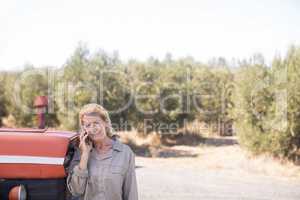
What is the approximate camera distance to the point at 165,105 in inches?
813

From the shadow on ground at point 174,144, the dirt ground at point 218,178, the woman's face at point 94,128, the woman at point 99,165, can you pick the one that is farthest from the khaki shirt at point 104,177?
the shadow on ground at point 174,144

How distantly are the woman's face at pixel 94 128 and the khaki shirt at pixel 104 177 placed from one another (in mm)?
113

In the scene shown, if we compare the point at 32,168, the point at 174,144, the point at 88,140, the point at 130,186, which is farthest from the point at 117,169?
the point at 174,144

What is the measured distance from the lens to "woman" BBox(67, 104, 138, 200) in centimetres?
259

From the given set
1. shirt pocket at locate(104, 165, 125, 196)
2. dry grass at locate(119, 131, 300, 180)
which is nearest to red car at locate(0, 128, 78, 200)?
shirt pocket at locate(104, 165, 125, 196)

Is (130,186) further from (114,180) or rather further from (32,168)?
(32,168)

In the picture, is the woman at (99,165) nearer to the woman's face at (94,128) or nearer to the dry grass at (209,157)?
the woman's face at (94,128)

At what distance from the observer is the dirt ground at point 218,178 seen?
836cm

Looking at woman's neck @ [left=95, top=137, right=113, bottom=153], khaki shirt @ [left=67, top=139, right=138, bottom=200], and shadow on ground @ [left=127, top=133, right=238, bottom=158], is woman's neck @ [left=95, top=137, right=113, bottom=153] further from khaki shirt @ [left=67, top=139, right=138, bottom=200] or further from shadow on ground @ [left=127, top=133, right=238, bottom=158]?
shadow on ground @ [left=127, top=133, right=238, bottom=158]

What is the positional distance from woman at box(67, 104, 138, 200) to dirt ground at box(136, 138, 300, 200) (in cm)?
525

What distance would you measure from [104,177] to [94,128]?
0.35 metres

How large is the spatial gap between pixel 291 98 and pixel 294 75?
768 millimetres

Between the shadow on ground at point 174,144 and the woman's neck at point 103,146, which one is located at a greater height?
the woman's neck at point 103,146

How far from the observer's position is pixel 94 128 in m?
2.67
